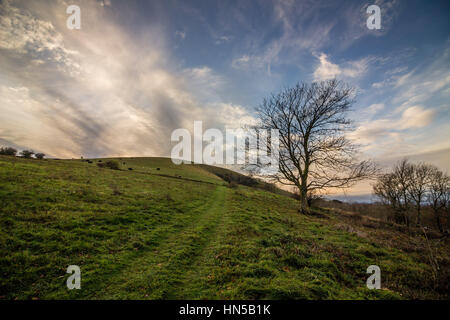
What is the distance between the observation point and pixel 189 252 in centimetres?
792

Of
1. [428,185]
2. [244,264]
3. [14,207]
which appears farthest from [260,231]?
[428,185]

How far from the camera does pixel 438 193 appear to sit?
34.5m

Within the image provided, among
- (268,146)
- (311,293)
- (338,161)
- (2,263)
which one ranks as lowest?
(311,293)

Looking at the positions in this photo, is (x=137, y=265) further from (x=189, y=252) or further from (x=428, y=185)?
(x=428, y=185)

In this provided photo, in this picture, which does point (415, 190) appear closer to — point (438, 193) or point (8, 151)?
point (438, 193)

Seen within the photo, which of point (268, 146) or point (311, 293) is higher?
point (268, 146)

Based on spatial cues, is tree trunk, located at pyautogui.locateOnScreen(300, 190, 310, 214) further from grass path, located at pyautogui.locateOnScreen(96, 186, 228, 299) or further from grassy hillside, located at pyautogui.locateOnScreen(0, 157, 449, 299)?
grass path, located at pyautogui.locateOnScreen(96, 186, 228, 299)

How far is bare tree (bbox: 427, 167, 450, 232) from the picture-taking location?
3375 centimetres

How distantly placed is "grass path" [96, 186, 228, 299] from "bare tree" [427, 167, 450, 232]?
50855 mm

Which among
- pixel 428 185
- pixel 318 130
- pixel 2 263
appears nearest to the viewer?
pixel 2 263

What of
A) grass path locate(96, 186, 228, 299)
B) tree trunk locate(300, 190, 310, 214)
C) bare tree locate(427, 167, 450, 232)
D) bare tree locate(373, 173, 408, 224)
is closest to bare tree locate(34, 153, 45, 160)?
grass path locate(96, 186, 228, 299)

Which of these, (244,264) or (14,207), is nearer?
(244,264)

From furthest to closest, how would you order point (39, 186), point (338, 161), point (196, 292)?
point (338, 161)
point (39, 186)
point (196, 292)
